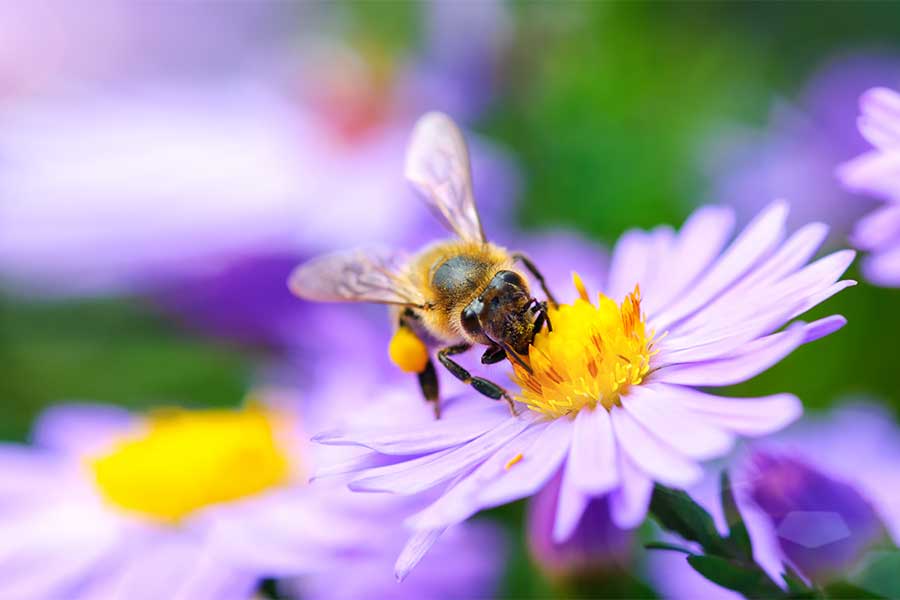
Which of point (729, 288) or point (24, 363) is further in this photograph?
point (24, 363)

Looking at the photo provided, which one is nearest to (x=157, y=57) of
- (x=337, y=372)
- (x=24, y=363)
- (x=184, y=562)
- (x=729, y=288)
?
(x=24, y=363)

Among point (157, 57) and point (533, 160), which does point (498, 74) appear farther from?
point (157, 57)

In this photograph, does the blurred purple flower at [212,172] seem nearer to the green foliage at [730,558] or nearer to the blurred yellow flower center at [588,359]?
the blurred yellow flower center at [588,359]

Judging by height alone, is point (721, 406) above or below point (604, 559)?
above

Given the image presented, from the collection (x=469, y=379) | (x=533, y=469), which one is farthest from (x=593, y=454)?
(x=469, y=379)

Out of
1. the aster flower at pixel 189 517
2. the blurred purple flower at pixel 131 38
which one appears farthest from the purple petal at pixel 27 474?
the blurred purple flower at pixel 131 38

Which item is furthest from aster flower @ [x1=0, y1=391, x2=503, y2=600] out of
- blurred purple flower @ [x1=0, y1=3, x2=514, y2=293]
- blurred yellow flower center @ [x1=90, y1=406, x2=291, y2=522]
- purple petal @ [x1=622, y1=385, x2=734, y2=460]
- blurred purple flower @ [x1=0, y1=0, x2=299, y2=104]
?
blurred purple flower @ [x1=0, y1=0, x2=299, y2=104]

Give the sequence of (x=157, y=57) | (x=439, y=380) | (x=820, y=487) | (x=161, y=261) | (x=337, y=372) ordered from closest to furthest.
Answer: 1. (x=820, y=487)
2. (x=439, y=380)
3. (x=337, y=372)
4. (x=161, y=261)
5. (x=157, y=57)

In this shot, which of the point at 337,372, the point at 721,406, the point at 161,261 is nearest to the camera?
the point at 721,406
